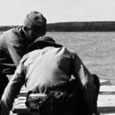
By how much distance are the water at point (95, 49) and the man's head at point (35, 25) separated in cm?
697

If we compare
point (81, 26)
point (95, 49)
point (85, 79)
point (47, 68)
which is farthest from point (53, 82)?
point (81, 26)

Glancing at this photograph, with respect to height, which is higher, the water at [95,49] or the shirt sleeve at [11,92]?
the shirt sleeve at [11,92]

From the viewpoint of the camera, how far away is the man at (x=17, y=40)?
633 cm

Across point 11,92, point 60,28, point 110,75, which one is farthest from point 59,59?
point 60,28

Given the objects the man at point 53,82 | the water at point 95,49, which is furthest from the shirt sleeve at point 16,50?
the water at point 95,49

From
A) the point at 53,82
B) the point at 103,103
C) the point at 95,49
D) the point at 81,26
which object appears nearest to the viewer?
the point at 53,82

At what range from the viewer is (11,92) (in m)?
5.50

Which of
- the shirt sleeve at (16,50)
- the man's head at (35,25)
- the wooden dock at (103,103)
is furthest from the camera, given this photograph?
the wooden dock at (103,103)

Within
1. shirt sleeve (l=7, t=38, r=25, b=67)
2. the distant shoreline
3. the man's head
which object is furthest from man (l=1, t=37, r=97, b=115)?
the distant shoreline

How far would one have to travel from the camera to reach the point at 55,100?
5516mm

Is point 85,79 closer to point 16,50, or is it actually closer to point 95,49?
point 16,50

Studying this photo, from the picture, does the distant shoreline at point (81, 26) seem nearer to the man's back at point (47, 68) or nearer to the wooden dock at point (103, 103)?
the wooden dock at point (103, 103)

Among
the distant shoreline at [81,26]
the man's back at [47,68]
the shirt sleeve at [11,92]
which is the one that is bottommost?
the distant shoreline at [81,26]

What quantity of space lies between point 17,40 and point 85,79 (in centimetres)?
159
